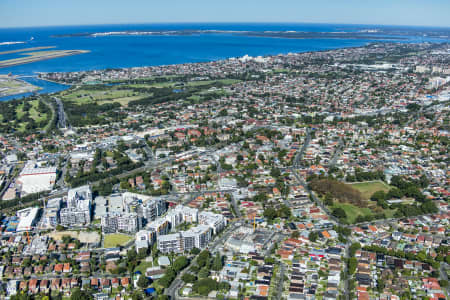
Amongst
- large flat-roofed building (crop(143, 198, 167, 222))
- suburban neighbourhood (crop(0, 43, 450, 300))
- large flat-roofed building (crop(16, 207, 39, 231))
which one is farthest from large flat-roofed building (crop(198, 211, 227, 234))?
large flat-roofed building (crop(16, 207, 39, 231))

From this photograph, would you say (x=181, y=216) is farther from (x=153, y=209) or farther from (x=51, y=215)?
(x=51, y=215)

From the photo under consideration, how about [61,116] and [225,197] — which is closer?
[225,197]

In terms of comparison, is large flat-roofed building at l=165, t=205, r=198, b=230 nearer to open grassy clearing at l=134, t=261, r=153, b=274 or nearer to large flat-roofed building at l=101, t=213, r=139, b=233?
large flat-roofed building at l=101, t=213, r=139, b=233

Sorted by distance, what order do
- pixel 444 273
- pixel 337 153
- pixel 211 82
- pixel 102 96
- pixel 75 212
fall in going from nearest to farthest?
1. pixel 444 273
2. pixel 75 212
3. pixel 337 153
4. pixel 102 96
5. pixel 211 82

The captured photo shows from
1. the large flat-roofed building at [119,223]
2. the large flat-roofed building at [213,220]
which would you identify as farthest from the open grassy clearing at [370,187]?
the large flat-roofed building at [119,223]

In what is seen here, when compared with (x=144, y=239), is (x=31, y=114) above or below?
below

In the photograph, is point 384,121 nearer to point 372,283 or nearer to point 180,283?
point 372,283

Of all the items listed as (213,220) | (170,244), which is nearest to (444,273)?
(213,220)
